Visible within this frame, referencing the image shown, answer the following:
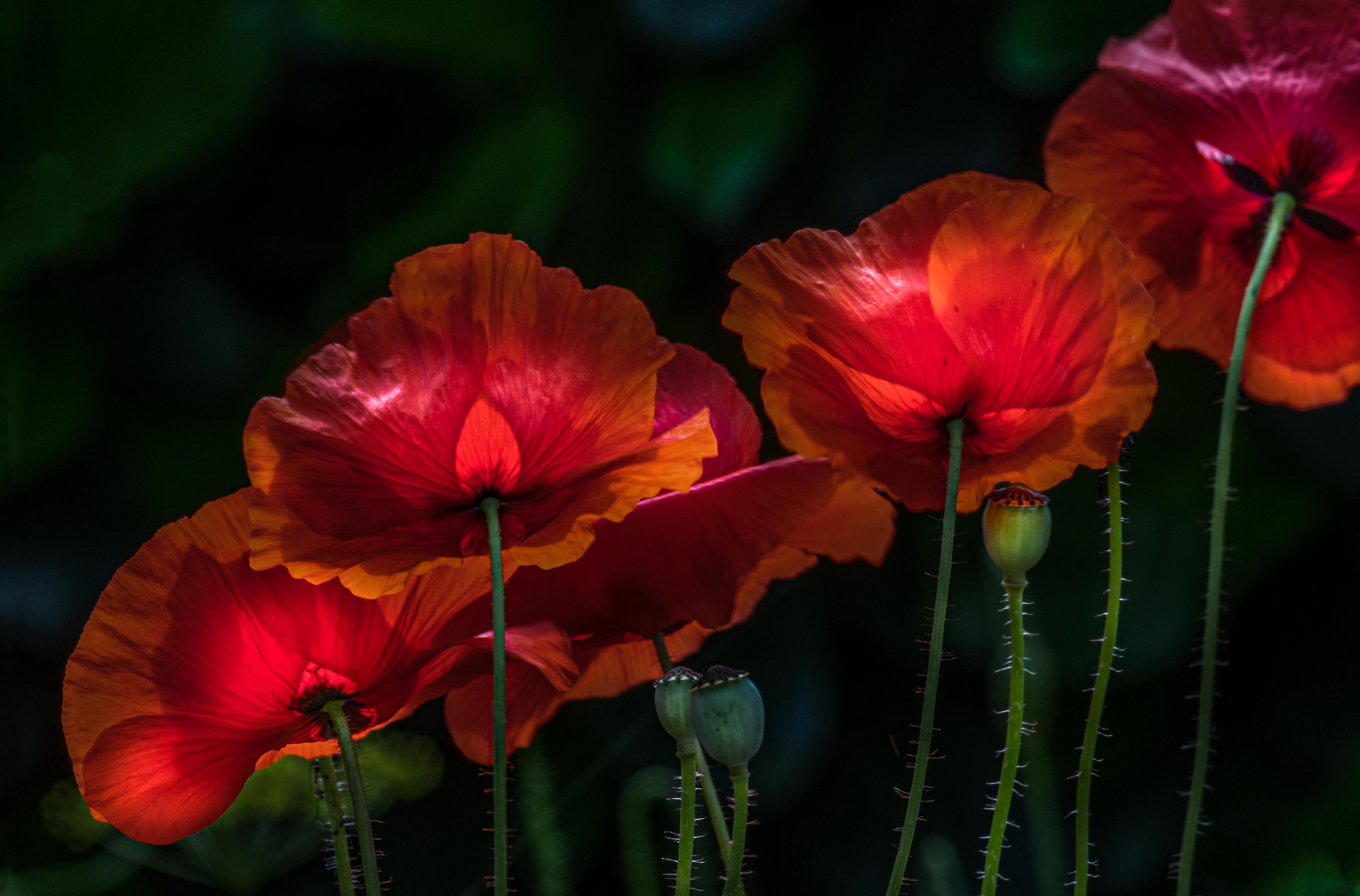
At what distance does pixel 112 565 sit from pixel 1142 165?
534 millimetres

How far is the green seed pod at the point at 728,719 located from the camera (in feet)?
0.63

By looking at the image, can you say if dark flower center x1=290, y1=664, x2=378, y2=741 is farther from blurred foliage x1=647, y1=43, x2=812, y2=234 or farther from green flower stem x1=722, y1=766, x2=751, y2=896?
blurred foliage x1=647, y1=43, x2=812, y2=234

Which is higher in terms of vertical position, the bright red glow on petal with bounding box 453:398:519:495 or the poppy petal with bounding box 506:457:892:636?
the bright red glow on petal with bounding box 453:398:519:495

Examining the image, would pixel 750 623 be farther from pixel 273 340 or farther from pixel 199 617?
pixel 199 617

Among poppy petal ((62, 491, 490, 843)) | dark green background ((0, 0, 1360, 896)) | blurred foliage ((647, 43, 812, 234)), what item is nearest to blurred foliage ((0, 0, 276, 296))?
dark green background ((0, 0, 1360, 896))

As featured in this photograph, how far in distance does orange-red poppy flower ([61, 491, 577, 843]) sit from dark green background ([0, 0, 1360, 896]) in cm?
36

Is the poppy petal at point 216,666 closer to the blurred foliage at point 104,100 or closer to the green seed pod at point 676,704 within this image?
the green seed pod at point 676,704

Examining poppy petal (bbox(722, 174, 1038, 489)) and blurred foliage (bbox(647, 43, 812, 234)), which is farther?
blurred foliage (bbox(647, 43, 812, 234))

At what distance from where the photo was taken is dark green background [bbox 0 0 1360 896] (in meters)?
0.57

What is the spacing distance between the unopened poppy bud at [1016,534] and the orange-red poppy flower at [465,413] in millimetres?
56

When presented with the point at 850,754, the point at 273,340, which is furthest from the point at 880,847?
the point at 273,340

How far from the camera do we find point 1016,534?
213 millimetres

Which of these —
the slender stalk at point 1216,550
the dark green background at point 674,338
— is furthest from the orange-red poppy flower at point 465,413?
the dark green background at point 674,338

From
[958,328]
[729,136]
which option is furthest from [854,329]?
[729,136]
